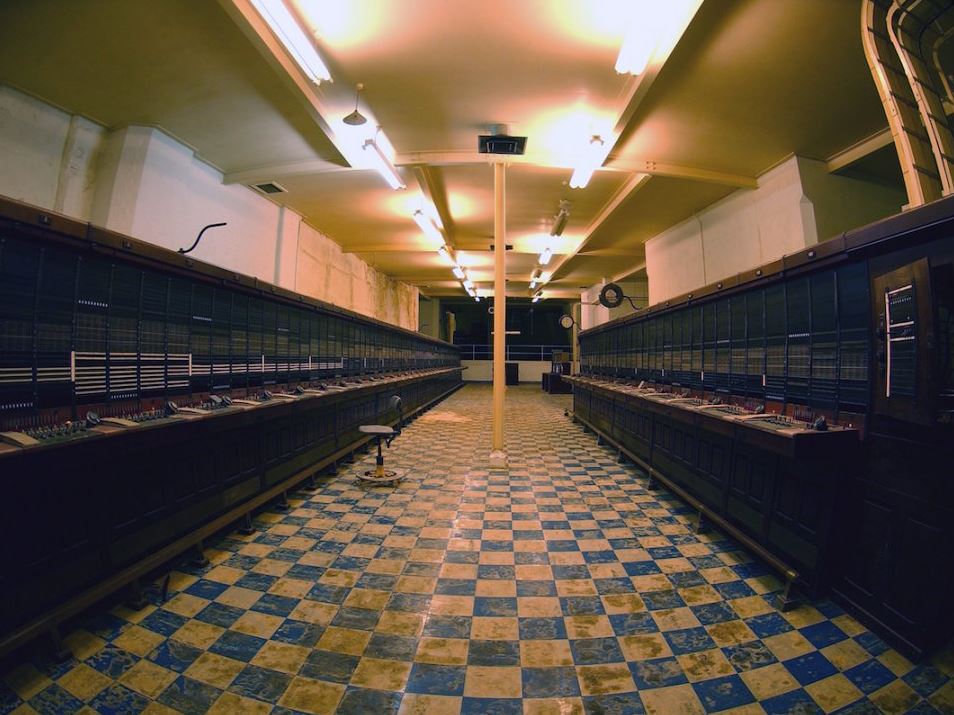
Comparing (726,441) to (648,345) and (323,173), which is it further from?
(323,173)

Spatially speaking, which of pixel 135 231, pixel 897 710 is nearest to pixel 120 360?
pixel 135 231

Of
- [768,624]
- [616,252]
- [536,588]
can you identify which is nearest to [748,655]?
[768,624]

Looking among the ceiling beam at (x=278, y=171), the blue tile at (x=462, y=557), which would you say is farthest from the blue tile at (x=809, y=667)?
the ceiling beam at (x=278, y=171)

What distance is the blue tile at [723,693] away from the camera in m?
1.51

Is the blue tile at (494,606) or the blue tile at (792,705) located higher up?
the blue tile at (792,705)

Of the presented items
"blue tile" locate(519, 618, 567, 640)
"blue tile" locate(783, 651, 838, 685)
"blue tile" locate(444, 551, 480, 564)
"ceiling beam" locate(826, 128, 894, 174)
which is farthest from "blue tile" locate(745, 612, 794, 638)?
"ceiling beam" locate(826, 128, 894, 174)

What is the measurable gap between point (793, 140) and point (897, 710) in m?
5.41

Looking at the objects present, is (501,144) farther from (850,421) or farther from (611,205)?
(850,421)

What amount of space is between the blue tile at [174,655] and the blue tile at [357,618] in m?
0.61

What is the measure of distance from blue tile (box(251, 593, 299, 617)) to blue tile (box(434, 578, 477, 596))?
807mm

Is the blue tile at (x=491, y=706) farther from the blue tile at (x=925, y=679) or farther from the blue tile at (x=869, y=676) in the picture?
the blue tile at (x=925, y=679)

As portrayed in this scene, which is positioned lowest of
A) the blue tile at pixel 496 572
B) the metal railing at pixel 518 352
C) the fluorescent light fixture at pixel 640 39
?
the blue tile at pixel 496 572

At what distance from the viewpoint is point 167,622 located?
1.97 meters

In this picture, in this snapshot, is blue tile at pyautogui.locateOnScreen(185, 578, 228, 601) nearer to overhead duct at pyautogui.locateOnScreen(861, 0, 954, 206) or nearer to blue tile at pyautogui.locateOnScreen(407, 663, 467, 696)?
blue tile at pyautogui.locateOnScreen(407, 663, 467, 696)
